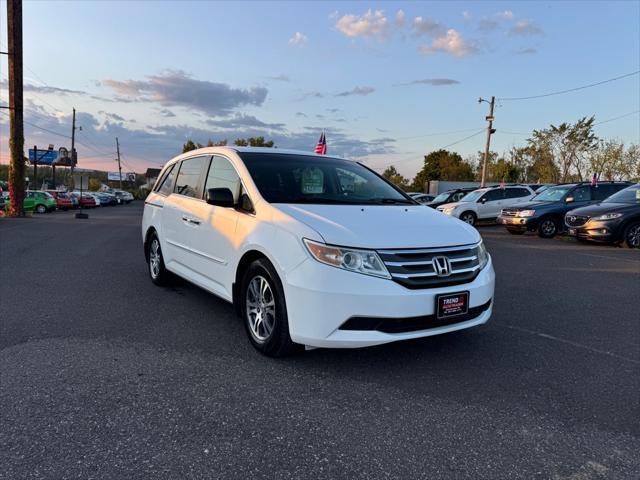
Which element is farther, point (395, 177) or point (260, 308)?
point (395, 177)

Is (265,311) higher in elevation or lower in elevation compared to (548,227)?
lower

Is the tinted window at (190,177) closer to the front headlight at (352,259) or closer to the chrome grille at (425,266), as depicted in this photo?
the front headlight at (352,259)

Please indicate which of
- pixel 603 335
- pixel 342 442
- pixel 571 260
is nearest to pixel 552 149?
pixel 571 260

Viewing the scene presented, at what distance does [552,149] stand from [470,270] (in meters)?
53.8

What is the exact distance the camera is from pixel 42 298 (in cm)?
570

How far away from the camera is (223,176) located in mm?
4809

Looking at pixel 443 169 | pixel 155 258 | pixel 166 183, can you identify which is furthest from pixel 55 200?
pixel 443 169

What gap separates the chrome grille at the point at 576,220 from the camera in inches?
477

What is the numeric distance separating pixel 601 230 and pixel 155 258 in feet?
34.8

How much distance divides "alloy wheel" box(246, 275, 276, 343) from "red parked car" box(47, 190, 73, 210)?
3474cm

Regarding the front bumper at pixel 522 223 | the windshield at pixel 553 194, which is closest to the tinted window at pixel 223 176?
the front bumper at pixel 522 223

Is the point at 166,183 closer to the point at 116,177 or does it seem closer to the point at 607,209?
the point at 607,209

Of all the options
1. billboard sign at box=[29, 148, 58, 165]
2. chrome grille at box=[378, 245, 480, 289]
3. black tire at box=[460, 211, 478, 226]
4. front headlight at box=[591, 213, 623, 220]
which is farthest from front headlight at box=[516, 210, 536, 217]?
billboard sign at box=[29, 148, 58, 165]

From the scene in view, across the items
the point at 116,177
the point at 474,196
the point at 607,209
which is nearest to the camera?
the point at 607,209
